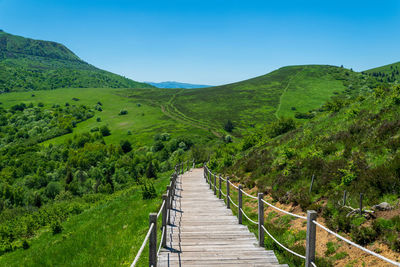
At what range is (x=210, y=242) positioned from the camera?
7312 mm

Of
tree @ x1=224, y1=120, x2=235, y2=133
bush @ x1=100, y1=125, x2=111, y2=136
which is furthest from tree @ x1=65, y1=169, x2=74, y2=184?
tree @ x1=224, y1=120, x2=235, y2=133

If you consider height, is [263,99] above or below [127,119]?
above

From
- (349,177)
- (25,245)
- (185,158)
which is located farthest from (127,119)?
(349,177)

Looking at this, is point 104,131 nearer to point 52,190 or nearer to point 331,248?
point 52,190

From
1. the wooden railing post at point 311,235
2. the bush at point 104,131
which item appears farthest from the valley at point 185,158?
the bush at point 104,131

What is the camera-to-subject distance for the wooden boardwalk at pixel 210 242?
5.93m

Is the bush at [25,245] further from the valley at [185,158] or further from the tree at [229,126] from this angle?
the tree at [229,126]

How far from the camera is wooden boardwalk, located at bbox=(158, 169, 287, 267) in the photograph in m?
5.93

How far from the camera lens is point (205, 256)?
20.4 feet

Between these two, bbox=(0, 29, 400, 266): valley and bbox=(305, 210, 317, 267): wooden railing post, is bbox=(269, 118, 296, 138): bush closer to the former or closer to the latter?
bbox=(0, 29, 400, 266): valley

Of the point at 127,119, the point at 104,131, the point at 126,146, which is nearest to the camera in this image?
the point at 126,146

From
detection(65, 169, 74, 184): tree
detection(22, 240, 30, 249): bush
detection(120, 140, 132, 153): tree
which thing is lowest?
detection(65, 169, 74, 184): tree

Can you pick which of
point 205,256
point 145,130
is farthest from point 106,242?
point 145,130

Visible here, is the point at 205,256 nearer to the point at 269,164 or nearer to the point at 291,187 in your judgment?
the point at 291,187
